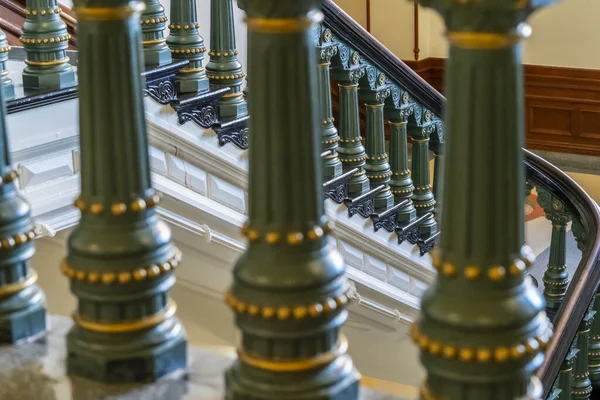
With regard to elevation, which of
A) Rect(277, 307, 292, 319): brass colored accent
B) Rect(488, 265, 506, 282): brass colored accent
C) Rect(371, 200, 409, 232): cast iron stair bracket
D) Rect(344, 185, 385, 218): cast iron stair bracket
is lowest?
Rect(371, 200, 409, 232): cast iron stair bracket

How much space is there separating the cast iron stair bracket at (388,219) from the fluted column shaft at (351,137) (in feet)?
0.46

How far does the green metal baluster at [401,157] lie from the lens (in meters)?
4.08

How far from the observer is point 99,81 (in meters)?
1.13

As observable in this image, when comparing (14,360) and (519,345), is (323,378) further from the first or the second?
(14,360)

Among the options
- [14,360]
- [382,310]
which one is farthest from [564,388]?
[14,360]

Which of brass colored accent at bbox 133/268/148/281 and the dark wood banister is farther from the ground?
brass colored accent at bbox 133/268/148/281

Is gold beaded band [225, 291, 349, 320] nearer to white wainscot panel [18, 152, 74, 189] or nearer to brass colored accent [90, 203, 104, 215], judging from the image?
brass colored accent [90, 203, 104, 215]

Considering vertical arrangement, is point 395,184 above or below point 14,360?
below

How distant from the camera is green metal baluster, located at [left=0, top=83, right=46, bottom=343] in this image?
1351 mm

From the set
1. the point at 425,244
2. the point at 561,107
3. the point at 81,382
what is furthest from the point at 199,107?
the point at 561,107

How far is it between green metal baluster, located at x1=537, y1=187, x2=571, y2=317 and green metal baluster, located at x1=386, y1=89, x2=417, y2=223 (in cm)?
58

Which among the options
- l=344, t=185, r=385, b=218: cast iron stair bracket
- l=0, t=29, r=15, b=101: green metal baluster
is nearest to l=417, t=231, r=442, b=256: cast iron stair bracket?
l=344, t=185, r=385, b=218: cast iron stair bracket

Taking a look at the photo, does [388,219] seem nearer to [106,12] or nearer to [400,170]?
[400,170]

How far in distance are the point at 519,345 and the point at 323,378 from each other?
24 centimetres
